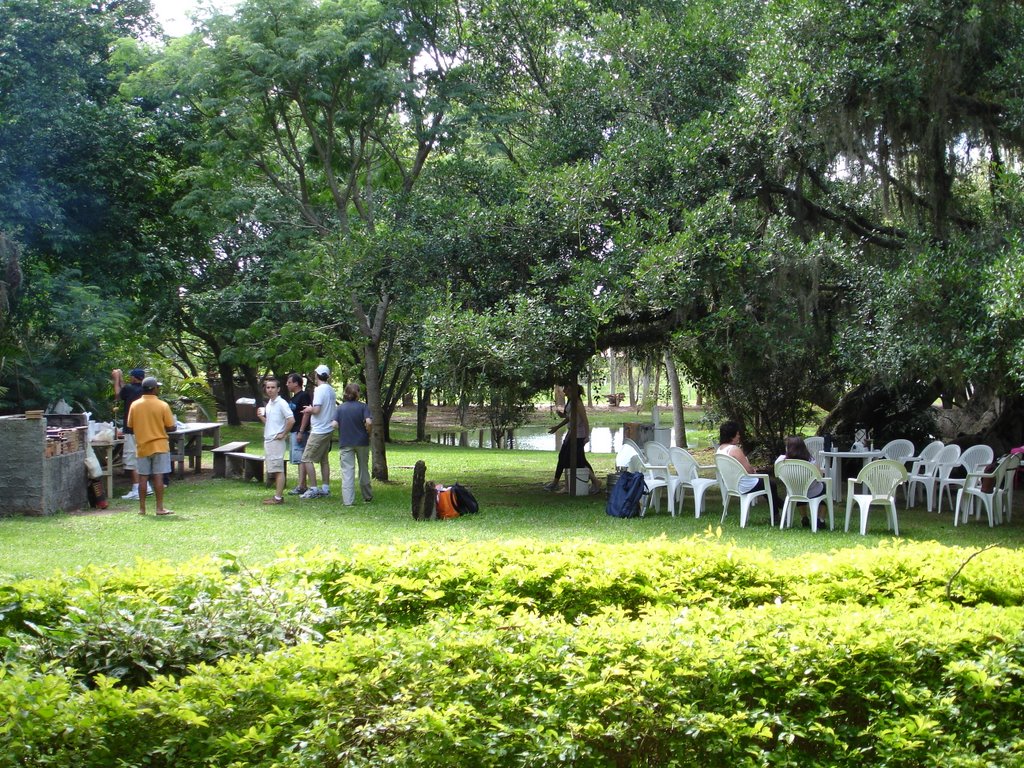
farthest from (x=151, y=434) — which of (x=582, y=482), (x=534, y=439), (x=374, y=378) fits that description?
(x=534, y=439)

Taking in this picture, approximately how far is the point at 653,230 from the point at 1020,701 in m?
8.69

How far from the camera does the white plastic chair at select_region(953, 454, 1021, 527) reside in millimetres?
11289

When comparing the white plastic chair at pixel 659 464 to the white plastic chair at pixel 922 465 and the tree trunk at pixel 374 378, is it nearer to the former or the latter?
the white plastic chair at pixel 922 465

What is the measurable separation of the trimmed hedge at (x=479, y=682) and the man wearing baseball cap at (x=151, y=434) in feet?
23.3

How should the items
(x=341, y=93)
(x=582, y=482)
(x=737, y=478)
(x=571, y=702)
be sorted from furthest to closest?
1. (x=341, y=93)
2. (x=582, y=482)
3. (x=737, y=478)
4. (x=571, y=702)

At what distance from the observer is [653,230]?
461 inches

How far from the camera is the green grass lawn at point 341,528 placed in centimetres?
904

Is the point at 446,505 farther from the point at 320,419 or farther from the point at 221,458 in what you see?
the point at 221,458

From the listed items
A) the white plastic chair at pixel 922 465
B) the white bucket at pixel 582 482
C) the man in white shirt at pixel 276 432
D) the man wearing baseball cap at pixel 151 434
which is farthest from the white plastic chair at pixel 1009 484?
the man wearing baseball cap at pixel 151 434

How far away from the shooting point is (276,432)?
12.5 metres

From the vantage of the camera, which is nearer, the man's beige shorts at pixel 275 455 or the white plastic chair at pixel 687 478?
the white plastic chair at pixel 687 478

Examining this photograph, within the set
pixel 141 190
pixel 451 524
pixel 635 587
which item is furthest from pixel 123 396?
pixel 635 587

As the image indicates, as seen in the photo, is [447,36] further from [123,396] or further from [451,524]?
[451,524]

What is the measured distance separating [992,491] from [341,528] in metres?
7.57
